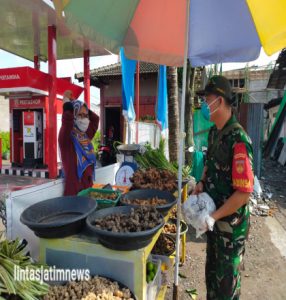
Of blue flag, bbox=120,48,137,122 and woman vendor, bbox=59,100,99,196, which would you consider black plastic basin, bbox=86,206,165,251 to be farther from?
blue flag, bbox=120,48,137,122

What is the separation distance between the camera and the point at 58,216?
6.07 ft

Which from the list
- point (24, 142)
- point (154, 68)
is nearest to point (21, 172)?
point (24, 142)

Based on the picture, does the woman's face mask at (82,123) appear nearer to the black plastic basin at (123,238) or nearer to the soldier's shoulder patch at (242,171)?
the black plastic basin at (123,238)

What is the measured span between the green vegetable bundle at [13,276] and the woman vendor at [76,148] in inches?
36.2

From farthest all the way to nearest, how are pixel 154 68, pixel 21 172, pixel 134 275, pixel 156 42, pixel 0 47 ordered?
pixel 154 68 < pixel 0 47 < pixel 21 172 < pixel 156 42 < pixel 134 275

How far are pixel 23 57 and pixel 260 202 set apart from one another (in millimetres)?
7440

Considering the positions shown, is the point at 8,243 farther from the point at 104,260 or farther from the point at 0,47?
the point at 0,47

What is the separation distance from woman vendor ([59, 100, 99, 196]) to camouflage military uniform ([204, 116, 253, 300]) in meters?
1.26

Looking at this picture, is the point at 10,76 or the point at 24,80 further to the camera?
the point at 10,76

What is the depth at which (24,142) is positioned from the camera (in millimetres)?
5750

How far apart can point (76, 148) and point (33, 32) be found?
14.0ft

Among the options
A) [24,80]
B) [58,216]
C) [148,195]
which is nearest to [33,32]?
[24,80]

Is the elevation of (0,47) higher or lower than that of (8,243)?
higher

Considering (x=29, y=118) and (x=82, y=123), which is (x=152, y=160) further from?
(x=29, y=118)
